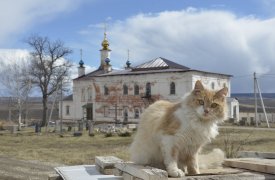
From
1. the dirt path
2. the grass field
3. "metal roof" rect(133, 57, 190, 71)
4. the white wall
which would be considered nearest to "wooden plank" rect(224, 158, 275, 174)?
the grass field

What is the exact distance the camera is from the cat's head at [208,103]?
3713 mm

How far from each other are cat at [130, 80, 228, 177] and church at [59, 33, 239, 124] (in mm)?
43621

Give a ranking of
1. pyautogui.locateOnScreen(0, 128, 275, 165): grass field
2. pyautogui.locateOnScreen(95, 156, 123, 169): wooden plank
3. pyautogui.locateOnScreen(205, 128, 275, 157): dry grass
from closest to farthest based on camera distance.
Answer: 1. pyautogui.locateOnScreen(95, 156, 123, 169): wooden plank
2. pyautogui.locateOnScreen(205, 128, 275, 157): dry grass
3. pyautogui.locateOnScreen(0, 128, 275, 165): grass field

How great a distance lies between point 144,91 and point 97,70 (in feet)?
47.0

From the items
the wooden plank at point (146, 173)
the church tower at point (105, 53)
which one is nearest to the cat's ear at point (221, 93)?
the wooden plank at point (146, 173)

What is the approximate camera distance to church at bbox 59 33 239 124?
166ft

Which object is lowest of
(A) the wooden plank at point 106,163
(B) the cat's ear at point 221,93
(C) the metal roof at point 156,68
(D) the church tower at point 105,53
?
(A) the wooden plank at point 106,163

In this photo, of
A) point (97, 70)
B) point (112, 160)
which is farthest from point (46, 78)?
point (112, 160)

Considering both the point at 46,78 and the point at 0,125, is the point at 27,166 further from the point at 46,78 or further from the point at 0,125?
the point at 46,78

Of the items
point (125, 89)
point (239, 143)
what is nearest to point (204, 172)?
point (239, 143)

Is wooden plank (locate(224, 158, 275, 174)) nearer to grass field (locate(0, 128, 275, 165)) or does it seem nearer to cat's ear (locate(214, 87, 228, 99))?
cat's ear (locate(214, 87, 228, 99))

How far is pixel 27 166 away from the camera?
42.1ft

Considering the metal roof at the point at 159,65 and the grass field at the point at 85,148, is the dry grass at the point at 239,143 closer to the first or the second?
the grass field at the point at 85,148

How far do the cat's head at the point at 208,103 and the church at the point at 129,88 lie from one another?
43748 mm
